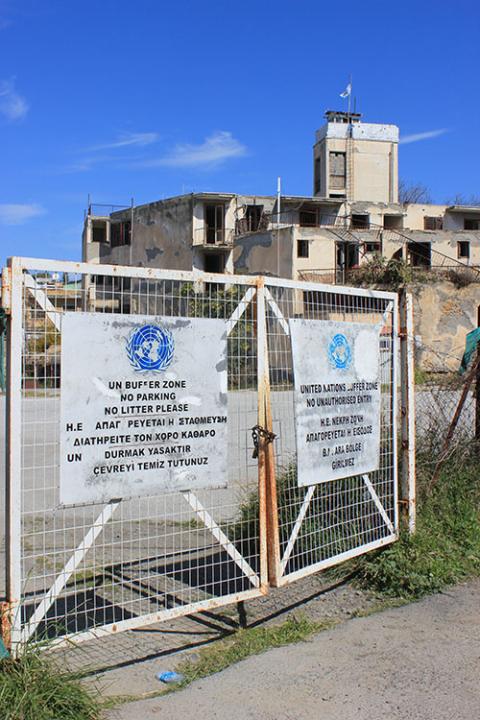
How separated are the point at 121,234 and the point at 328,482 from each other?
49922mm

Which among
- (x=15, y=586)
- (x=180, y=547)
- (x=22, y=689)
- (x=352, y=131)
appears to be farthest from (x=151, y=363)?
(x=352, y=131)

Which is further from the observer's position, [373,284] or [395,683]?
[373,284]

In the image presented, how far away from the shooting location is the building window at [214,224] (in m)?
48.8

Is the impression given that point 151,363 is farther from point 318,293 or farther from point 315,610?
point 315,610

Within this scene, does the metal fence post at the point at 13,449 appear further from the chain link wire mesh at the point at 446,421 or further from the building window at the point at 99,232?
the building window at the point at 99,232

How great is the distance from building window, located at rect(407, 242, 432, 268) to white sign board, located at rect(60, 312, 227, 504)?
43428mm

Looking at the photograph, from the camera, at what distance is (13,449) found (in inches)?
139

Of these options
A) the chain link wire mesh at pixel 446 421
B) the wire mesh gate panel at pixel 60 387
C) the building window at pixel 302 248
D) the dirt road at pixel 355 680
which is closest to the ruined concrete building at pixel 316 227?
the building window at pixel 302 248

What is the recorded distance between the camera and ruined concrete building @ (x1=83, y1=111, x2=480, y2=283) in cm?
4369

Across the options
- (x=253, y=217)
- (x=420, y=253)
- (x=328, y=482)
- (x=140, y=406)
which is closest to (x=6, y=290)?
(x=140, y=406)

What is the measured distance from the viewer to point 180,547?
242 inches

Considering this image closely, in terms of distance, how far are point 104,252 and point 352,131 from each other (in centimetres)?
2309

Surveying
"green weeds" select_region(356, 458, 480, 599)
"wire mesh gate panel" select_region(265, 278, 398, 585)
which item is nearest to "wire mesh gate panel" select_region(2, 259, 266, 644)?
"wire mesh gate panel" select_region(265, 278, 398, 585)

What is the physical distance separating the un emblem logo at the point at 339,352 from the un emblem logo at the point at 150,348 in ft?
4.69
